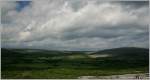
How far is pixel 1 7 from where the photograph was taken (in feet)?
12.5

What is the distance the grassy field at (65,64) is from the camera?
13.5ft

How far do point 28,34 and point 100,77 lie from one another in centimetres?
115

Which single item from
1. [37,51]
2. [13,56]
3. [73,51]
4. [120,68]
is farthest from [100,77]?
[13,56]

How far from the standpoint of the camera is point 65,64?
429 cm

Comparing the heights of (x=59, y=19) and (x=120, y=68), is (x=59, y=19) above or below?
above

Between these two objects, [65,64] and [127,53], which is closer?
[65,64]

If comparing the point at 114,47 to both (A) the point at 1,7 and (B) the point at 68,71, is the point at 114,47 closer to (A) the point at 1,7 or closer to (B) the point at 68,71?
(B) the point at 68,71

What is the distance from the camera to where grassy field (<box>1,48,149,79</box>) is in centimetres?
411

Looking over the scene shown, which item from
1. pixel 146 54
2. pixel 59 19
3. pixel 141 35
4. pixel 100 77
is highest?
pixel 59 19

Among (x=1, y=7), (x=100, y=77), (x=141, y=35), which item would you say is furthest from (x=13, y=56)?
(x=141, y=35)

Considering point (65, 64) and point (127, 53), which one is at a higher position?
point (127, 53)

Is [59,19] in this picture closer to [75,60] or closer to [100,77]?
[75,60]

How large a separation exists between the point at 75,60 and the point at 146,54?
3.18ft

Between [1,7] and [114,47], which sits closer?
[1,7]
